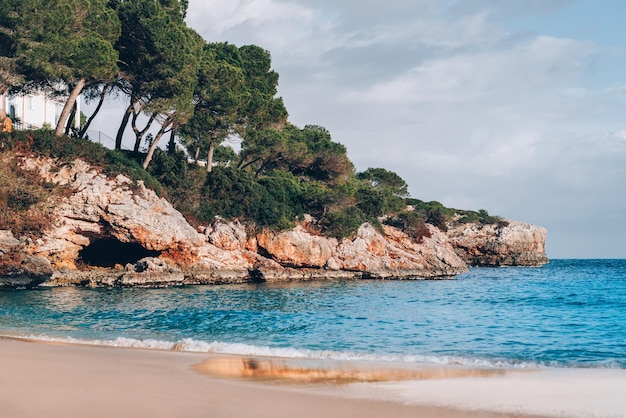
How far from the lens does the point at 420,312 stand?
20.2 m

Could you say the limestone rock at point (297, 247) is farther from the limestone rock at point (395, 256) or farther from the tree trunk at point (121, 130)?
the tree trunk at point (121, 130)

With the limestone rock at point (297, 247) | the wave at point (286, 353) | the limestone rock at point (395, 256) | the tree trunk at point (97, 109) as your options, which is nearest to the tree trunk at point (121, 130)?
the tree trunk at point (97, 109)

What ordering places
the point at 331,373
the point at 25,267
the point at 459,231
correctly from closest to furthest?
1. the point at 331,373
2. the point at 25,267
3. the point at 459,231

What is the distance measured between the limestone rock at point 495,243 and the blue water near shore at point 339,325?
152 ft

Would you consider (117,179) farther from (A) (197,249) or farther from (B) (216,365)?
(B) (216,365)

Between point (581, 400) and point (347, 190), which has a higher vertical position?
point (347, 190)

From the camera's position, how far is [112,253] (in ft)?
113

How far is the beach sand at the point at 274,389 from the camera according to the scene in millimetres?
6773

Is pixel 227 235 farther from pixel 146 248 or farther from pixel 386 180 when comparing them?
pixel 386 180

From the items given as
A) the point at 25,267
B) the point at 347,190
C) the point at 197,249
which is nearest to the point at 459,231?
the point at 347,190

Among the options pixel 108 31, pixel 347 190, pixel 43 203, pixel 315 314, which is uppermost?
pixel 108 31

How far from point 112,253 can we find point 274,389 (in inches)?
1134

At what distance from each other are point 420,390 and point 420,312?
1231 centimetres

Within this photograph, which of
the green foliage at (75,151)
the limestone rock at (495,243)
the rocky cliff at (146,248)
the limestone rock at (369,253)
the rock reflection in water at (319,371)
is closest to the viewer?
the rock reflection in water at (319,371)
